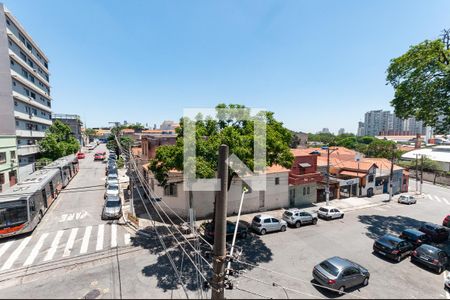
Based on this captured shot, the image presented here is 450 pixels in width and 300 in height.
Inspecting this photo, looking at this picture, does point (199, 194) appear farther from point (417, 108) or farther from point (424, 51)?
point (424, 51)

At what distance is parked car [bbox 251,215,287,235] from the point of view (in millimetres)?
18266

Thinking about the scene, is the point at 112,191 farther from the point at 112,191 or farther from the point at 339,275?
the point at 339,275

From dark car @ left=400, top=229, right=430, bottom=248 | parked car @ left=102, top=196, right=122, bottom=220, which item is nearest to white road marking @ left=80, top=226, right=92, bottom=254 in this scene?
parked car @ left=102, top=196, right=122, bottom=220

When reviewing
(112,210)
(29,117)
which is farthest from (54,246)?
(29,117)

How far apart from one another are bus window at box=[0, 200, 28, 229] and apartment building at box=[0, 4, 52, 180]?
22.8 metres

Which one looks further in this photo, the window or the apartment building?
the apartment building

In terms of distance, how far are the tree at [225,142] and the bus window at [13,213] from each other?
384 inches

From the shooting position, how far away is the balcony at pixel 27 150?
35.2m

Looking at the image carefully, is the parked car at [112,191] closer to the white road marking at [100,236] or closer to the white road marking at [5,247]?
the white road marking at [100,236]

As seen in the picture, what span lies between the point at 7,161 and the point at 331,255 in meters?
40.3

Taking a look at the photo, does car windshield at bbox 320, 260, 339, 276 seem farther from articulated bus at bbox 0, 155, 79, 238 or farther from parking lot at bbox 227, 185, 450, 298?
articulated bus at bbox 0, 155, 79, 238

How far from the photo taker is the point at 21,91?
39312 millimetres

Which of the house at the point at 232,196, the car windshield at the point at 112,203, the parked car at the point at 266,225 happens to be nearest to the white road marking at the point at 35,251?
the car windshield at the point at 112,203

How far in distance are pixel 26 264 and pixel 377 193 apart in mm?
41895
